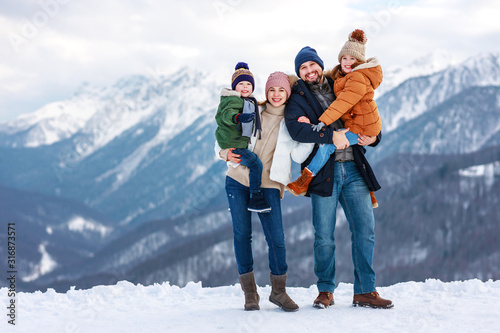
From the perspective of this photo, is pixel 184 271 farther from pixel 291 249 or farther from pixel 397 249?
pixel 397 249

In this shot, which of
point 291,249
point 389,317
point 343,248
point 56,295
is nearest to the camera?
point 389,317

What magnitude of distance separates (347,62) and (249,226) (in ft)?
7.82

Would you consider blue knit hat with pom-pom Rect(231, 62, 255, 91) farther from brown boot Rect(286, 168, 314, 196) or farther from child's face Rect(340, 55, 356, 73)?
brown boot Rect(286, 168, 314, 196)

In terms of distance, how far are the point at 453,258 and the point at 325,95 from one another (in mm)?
116003

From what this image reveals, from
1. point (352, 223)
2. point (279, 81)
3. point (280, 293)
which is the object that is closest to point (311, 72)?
point (279, 81)

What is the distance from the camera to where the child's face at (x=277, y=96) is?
5289 millimetres

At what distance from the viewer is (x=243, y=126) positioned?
507 centimetres

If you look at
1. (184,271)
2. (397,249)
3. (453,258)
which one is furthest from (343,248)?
(184,271)

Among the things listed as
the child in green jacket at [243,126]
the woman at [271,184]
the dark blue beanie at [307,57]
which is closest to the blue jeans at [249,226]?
the woman at [271,184]

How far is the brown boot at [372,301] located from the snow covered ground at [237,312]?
123mm

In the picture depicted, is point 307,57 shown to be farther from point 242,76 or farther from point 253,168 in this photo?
point 253,168

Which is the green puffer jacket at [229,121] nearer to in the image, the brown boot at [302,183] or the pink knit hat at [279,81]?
the pink knit hat at [279,81]

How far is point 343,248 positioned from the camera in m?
116

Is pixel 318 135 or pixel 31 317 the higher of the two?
pixel 318 135
